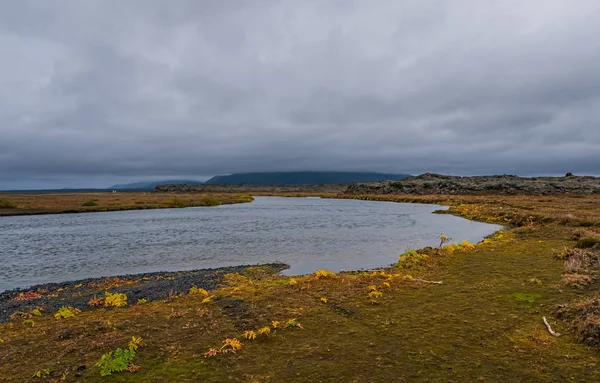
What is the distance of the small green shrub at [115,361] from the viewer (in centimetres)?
985

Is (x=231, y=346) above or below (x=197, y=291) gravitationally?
above

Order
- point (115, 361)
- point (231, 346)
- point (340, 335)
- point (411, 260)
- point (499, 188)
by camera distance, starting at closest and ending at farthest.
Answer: point (115, 361) < point (231, 346) < point (340, 335) < point (411, 260) < point (499, 188)

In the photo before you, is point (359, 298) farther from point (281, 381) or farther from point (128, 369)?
point (128, 369)

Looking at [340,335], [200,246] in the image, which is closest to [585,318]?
[340,335]

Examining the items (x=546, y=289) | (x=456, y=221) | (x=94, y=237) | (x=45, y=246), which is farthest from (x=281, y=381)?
(x=456, y=221)

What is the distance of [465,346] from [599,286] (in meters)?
8.90

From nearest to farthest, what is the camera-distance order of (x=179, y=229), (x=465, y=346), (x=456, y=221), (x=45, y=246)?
(x=465, y=346)
(x=45, y=246)
(x=179, y=229)
(x=456, y=221)

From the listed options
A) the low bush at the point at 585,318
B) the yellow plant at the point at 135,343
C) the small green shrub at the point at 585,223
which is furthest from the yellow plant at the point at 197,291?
the small green shrub at the point at 585,223

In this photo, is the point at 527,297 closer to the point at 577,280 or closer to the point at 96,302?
the point at 577,280

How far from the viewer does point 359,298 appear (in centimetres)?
1575

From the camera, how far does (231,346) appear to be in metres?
11.1

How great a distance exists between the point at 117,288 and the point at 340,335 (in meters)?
13.9

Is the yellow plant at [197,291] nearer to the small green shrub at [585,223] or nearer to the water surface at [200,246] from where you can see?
the water surface at [200,246]

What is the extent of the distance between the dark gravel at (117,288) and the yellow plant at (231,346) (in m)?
7.14
